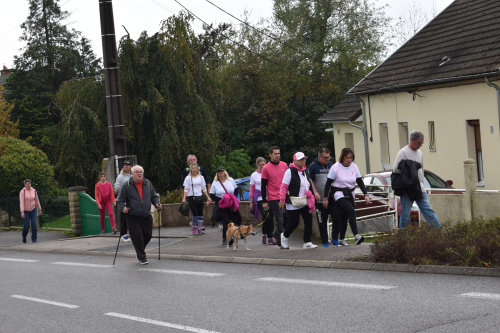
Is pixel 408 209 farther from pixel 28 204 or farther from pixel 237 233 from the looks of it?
pixel 28 204

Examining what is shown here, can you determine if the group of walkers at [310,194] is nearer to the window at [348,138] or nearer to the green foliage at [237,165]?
the green foliage at [237,165]

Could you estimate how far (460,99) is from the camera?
18.6m

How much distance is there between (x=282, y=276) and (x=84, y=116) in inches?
681

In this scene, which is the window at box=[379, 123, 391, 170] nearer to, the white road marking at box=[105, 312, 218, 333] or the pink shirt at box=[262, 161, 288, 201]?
the pink shirt at box=[262, 161, 288, 201]

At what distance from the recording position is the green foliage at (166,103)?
2422 centimetres

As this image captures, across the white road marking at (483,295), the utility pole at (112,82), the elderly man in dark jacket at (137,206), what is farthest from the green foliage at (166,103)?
the white road marking at (483,295)

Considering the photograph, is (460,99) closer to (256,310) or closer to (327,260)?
(327,260)

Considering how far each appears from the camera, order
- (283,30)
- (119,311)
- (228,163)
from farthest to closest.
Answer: (283,30) < (228,163) < (119,311)

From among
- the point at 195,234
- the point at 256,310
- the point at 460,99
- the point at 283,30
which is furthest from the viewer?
the point at 283,30

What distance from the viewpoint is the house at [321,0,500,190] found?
17.7 metres

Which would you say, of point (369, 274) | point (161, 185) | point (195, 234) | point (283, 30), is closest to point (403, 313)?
point (369, 274)

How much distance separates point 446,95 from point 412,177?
9967 millimetres

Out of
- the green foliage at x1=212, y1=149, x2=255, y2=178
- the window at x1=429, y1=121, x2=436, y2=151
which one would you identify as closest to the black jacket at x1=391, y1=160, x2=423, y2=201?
the window at x1=429, y1=121, x2=436, y2=151

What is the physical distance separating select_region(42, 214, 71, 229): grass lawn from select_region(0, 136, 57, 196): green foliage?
3.28 meters
